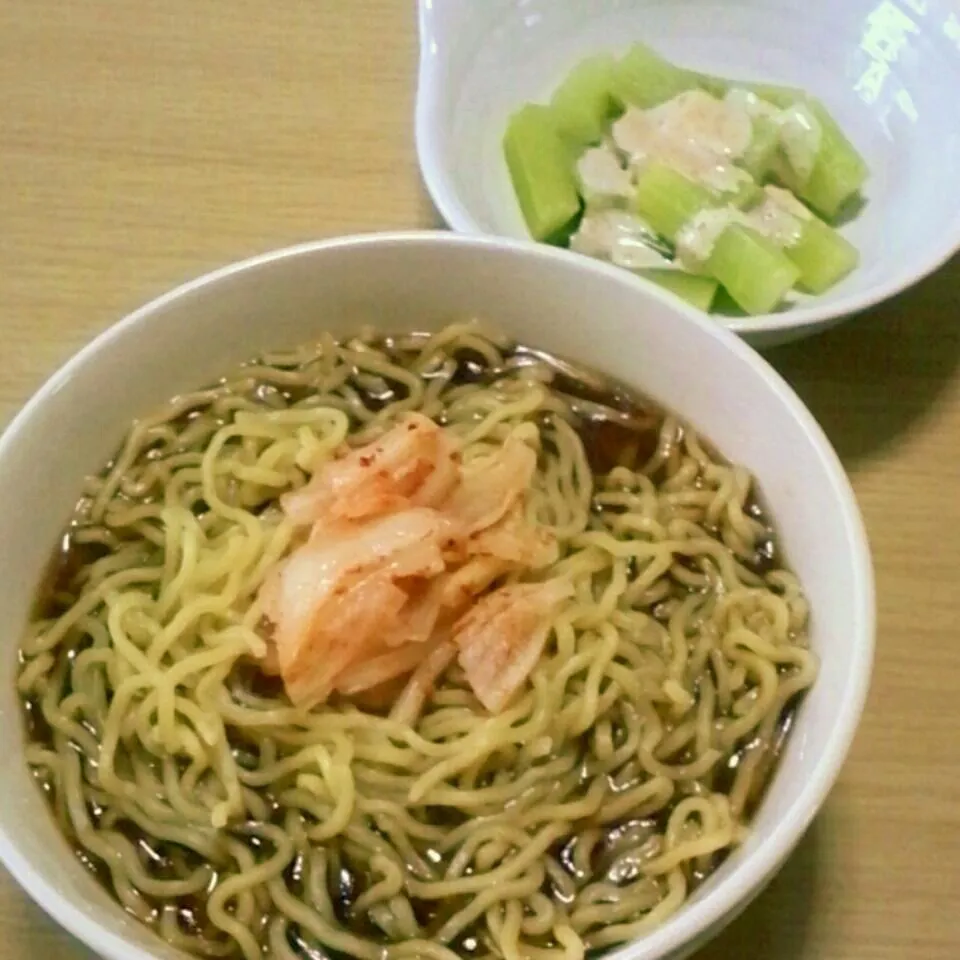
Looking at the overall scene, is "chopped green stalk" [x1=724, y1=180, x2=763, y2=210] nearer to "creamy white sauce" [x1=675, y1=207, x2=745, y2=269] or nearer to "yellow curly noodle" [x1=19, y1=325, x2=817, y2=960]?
"creamy white sauce" [x1=675, y1=207, x2=745, y2=269]

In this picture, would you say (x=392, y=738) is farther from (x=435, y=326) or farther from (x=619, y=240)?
(x=619, y=240)

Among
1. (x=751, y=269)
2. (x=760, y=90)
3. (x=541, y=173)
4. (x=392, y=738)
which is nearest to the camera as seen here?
(x=392, y=738)

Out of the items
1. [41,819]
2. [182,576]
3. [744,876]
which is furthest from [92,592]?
[744,876]

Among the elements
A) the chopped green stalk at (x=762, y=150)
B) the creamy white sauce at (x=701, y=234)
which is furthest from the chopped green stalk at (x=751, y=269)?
the chopped green stalk at (x=762, y=150)

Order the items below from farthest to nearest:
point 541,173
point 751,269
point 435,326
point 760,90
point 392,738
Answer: point 760,90 < point 541,173 < point 751,269 < point 435,326 < point 392,738

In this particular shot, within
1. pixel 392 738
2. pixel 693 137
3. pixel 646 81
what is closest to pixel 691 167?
pixel 693 137

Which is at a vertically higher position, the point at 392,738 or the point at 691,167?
the point at 691,167

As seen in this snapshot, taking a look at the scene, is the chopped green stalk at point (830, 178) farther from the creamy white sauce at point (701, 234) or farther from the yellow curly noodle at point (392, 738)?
the yellow curly noodle at point (392, 738)
